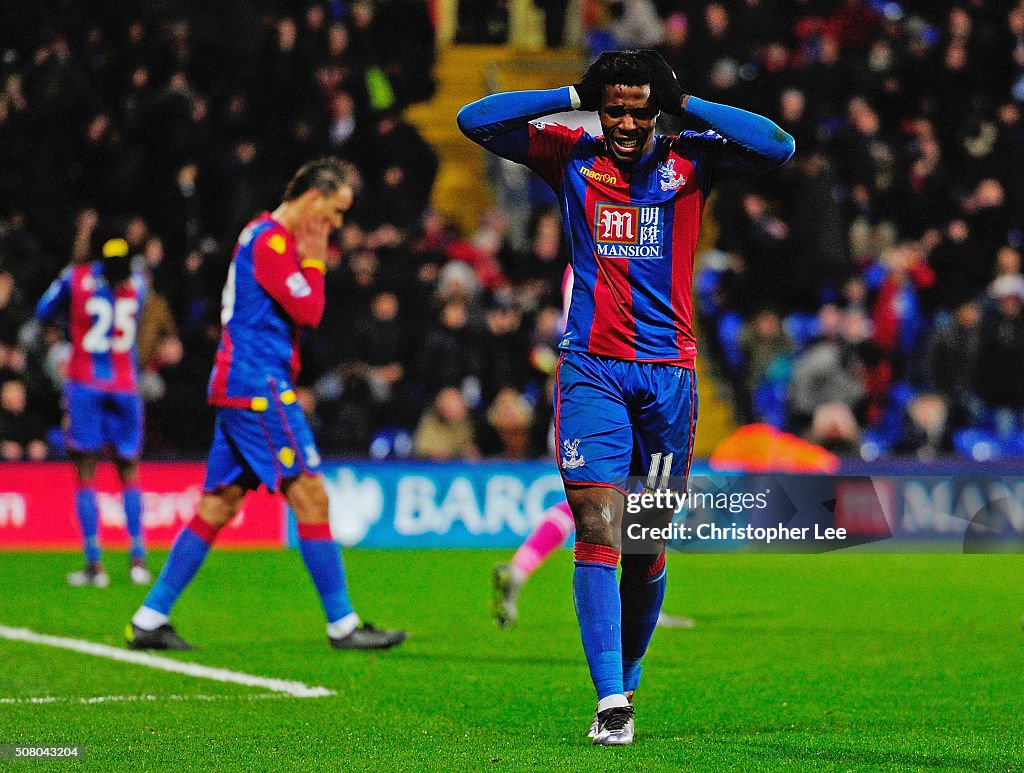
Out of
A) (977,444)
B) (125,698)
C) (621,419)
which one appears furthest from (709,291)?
(621,419)

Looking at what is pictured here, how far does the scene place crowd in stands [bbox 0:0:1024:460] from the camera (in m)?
16.5

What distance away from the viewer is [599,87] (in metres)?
5.83

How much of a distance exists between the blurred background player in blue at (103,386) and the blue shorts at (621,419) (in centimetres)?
704

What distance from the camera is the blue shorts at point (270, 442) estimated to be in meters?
8.49

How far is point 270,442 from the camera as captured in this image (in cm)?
850

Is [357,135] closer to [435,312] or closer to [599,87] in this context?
[435,312]

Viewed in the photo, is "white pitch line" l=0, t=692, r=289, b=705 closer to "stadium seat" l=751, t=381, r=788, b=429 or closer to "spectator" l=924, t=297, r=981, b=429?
"stadium seat" l=751, t=381, r=788, b=429

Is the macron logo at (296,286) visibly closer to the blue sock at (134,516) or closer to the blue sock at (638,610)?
the blue sock at (638,610)

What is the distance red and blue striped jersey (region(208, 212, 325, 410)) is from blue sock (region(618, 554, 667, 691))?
110 inches

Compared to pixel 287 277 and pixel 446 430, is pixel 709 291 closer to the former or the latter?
pixel 446 430

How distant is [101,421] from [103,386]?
253 mm

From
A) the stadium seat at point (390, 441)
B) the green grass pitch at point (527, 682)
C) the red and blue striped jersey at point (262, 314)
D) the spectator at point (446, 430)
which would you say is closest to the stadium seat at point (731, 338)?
the spectator at point (446, 430)

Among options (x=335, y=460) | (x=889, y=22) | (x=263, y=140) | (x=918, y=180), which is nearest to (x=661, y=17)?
(x=889, y=22)

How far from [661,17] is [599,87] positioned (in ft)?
53.4
